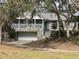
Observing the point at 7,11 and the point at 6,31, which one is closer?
the point at 7,11

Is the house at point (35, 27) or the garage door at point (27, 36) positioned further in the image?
the garage door at point (27, 36)

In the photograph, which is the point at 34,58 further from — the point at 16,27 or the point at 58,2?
the point at 16,27

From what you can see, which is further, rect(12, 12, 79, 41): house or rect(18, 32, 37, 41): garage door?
rect(18, 32, 37, 41): garage door

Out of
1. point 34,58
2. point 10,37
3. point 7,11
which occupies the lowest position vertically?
point 10,37

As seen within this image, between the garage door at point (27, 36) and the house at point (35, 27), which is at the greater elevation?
the house at point (35, 27)

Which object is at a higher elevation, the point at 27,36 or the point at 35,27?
the point at 35,27

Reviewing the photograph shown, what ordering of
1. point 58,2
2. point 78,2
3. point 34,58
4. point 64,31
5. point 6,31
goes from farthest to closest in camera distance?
point 6,31, point 64,31, point 58,2, point 78,2, point 34,58

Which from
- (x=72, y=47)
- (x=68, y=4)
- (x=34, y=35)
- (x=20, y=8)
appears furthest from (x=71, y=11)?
(x=34, y=35)

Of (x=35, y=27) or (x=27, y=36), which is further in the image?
(x=27, y=36)

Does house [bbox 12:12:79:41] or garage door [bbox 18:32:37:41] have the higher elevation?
house [bbox 12:12:79:41]

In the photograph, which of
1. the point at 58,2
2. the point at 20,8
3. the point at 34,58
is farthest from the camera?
the point at 58,2

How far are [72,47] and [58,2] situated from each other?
503 cm

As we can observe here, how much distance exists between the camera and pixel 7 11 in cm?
2844

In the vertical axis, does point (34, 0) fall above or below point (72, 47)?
above
